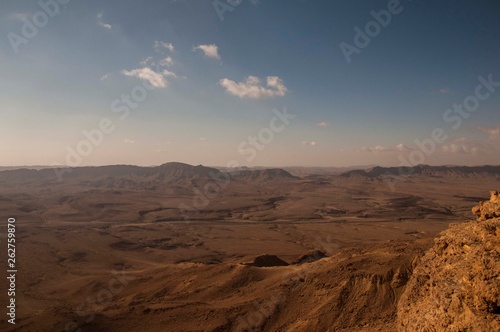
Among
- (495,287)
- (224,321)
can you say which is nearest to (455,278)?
(495,287)

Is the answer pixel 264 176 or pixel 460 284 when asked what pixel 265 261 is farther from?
pixel 264 176

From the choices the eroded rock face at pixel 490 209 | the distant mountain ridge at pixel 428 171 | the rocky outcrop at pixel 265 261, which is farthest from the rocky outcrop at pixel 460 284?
→ the distant mountain ridge at pixel 428 171

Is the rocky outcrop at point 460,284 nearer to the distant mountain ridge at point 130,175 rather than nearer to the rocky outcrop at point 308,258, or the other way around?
the rocky outcrop at point 308,258

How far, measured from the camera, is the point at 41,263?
31906 millimetres

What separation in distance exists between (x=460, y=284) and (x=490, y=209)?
354cm

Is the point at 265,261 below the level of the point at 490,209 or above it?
below

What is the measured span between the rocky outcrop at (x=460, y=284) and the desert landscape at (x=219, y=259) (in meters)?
2.51

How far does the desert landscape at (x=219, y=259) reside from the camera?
14711mm

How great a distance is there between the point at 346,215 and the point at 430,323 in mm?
64991

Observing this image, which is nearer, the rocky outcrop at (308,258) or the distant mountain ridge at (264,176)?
the rocky outcrop at (308,258)

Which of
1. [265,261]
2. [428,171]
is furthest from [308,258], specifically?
[428,171]

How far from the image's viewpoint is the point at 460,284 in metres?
8.26

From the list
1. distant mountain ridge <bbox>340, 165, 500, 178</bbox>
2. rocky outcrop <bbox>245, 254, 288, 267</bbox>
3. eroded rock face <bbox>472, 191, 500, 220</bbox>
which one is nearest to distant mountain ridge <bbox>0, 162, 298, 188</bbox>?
distant mountain ridge <bbox>340, 165, 500, 178</bbox>

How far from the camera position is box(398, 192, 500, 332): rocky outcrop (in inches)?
287
